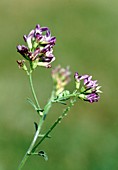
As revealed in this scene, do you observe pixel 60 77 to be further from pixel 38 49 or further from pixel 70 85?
pixel 70 85

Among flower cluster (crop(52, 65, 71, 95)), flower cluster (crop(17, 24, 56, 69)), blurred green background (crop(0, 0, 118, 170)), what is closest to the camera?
flower cluster (crop(52, 65, 71, 95))

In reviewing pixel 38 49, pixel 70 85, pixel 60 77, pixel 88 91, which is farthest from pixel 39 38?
pixel 70 85

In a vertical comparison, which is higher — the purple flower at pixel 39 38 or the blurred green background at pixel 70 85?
the purple flower at pixel 39 38

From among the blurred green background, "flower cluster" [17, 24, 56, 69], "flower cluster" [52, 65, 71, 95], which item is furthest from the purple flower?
the blurred green background

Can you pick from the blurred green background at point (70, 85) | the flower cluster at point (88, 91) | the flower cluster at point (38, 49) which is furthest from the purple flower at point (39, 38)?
the blurred green background at point (70, 85)

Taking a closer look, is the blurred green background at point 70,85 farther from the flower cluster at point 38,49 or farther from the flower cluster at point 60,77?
the flower cluster at point 60,77

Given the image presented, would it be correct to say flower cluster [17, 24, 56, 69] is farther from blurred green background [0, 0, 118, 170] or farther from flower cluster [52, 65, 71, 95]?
blurred green background [0, 0, 118, 170]
